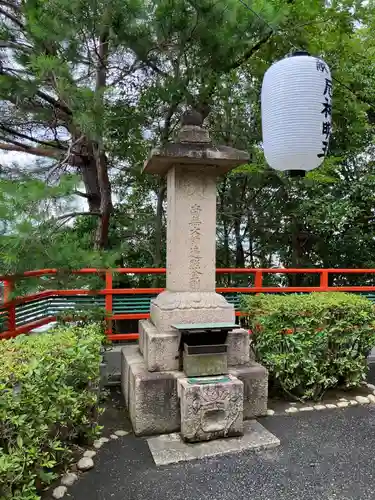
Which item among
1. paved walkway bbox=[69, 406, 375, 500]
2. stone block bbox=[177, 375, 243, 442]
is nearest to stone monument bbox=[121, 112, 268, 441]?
stone block bbox=[177, 375, 243, 442]

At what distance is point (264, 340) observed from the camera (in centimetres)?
404

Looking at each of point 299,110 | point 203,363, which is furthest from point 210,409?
point 299,110

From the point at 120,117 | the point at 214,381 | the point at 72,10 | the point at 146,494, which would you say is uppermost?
the point at 72,10

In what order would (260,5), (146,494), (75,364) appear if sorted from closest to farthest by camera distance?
(146,494) → (75,364) → (260,5)

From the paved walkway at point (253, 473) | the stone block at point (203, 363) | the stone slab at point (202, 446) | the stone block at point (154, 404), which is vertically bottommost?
the paved walkway at point (253, 473)

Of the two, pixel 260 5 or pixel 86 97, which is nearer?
pixel 86 97

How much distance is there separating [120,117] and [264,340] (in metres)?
3.50

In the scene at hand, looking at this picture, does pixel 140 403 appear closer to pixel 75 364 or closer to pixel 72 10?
pixel 75 364

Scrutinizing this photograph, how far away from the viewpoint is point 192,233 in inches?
151

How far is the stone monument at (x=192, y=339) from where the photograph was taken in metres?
3.15

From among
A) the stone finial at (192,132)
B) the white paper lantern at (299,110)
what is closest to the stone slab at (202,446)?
the white paper lantern at (299,110)

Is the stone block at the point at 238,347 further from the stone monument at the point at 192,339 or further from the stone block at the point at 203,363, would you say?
the stone block at the point at 203,363

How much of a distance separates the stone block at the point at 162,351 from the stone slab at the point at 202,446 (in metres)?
0.60

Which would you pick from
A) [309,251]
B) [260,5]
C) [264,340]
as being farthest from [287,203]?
[264,340]
